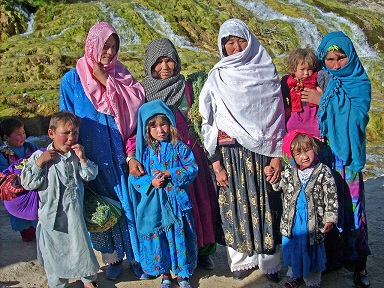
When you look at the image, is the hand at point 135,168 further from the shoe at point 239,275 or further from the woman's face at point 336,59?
the woman's face at point 336,59

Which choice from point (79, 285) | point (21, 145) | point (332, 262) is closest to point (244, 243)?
point (332, 262)

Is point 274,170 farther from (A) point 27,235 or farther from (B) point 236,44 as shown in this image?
(A) point 27,235

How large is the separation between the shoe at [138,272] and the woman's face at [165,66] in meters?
1.35

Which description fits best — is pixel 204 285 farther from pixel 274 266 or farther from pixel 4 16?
pixel 4 16

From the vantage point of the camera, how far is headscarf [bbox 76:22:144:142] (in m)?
2.70

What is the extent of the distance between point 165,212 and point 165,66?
0.96 meters

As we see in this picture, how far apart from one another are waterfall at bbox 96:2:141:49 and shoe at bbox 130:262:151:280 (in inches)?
356

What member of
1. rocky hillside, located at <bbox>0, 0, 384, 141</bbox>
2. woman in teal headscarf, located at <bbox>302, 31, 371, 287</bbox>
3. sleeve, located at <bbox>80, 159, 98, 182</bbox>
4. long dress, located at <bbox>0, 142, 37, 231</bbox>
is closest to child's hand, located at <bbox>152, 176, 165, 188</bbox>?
sleeve, located at <bbox>80, 159, 98, 182</bbox>

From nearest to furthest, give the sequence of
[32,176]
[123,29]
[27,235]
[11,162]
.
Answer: [32,176] → [11,162] → [27,235] → [123,29]

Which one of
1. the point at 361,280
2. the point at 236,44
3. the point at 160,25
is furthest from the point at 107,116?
the point at 160,25

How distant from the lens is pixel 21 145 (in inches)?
148

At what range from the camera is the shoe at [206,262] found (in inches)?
125

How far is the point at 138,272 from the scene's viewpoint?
119 inches

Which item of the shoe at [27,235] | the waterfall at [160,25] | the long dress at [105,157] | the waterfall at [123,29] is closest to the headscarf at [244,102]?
the long dress at [105,157]
